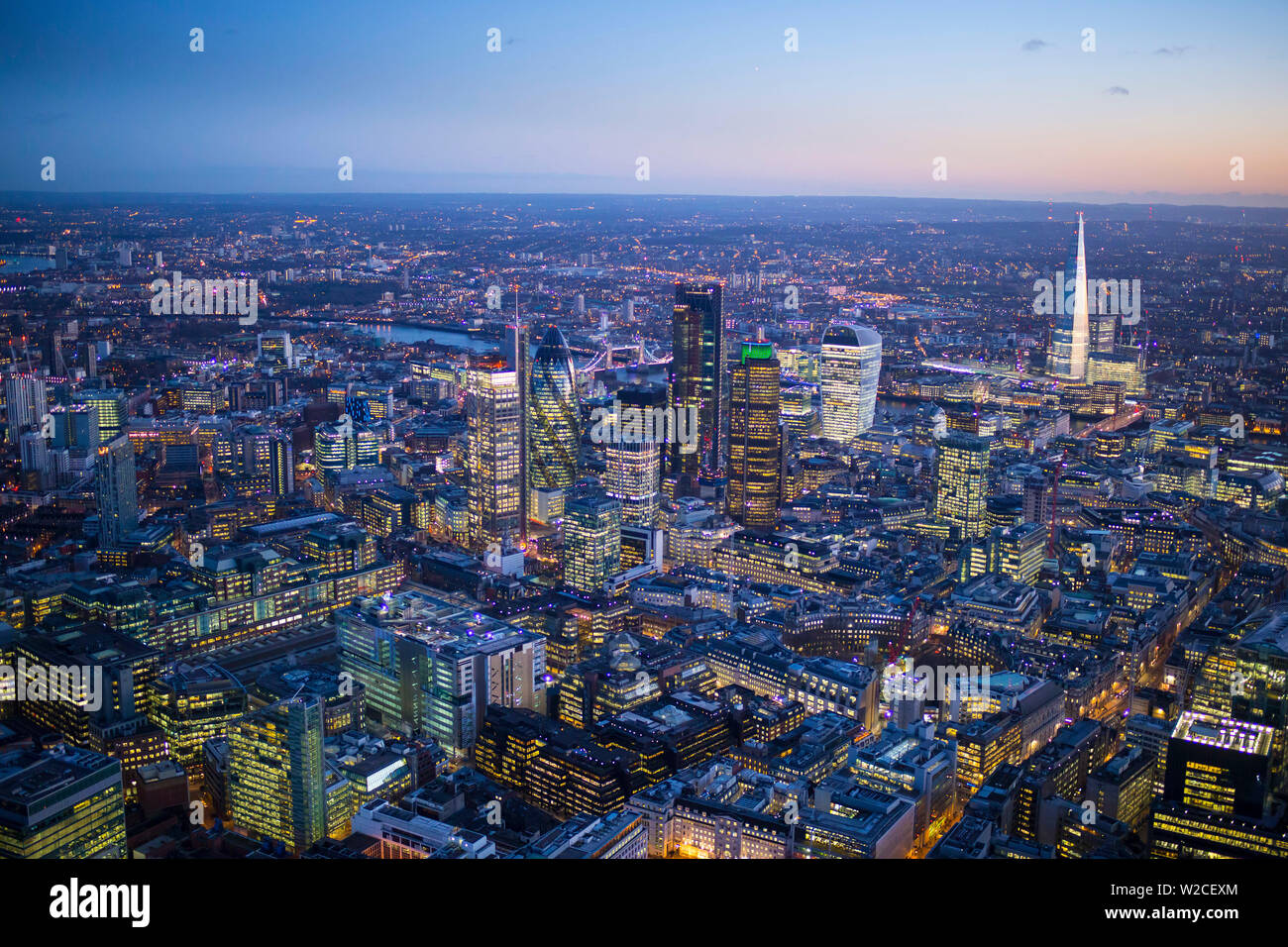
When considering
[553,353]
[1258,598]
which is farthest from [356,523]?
[1258,598]

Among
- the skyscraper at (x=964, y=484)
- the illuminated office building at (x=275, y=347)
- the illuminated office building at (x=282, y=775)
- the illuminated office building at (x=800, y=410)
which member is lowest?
the illuminated office building at (x=282, y=775)

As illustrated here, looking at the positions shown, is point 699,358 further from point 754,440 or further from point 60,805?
point 60,805

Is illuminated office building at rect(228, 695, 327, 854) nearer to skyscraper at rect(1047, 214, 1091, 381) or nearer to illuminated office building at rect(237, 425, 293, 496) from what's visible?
illuminated office building at rect(237, 425, 293, 496)

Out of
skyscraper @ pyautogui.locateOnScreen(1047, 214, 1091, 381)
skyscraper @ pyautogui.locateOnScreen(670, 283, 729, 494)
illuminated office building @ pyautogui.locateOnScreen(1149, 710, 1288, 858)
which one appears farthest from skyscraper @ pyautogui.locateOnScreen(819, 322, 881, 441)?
illuminated office building @ pyautogui.locateOnScreen(1149, 710, 1288, 858)

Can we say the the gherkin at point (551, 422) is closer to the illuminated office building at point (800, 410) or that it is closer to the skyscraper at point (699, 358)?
the skyscraper at point (699, 358)

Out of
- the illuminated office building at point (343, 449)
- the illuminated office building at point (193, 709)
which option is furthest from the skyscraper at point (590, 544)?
the illuminated office building at point (343, 449)
